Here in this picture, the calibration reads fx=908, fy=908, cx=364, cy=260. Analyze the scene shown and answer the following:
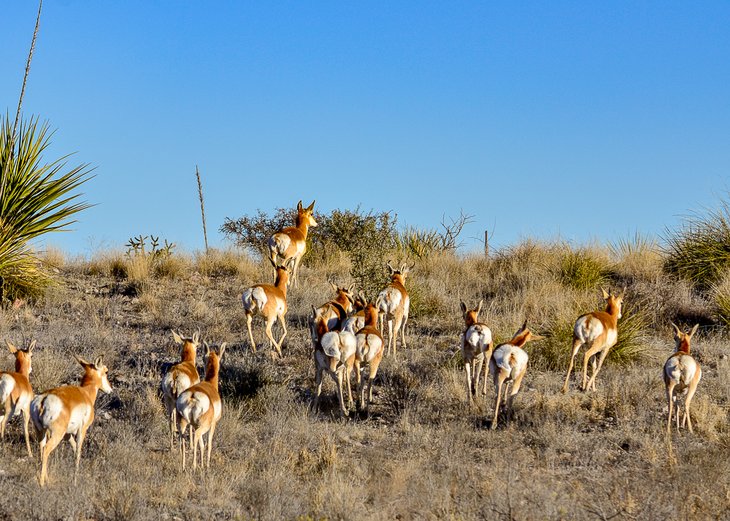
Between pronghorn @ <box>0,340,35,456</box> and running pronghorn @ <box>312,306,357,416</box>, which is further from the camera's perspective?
running pronghorn @ <box>312,306,357,416</box>

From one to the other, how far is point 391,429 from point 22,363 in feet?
15.5

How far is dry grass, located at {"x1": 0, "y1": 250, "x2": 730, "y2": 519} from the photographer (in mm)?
8586

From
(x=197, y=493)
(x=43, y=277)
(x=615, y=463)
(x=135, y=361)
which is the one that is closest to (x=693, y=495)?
(x=615, y=463)

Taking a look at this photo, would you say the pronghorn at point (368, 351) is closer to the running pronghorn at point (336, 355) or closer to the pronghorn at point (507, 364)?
the running pronghorn at point (336, 355)

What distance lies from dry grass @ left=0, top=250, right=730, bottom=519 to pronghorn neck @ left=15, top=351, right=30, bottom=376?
811 millimetres

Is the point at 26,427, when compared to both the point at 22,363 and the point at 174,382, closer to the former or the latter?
the point at 22,363

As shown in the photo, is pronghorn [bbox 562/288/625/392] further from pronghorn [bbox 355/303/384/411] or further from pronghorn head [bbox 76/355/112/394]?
pronghorn head [bbox 76/355/112/394]

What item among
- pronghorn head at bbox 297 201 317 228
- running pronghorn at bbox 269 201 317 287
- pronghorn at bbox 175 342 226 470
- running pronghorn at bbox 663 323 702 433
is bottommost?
pronghorn at bbox 175 342 226 470

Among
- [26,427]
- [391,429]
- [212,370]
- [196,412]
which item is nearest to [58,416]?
[196,412]

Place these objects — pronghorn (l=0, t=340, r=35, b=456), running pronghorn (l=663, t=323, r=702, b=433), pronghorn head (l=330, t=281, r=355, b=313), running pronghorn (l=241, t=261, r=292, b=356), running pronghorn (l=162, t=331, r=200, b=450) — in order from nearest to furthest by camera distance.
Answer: pronghorn (l=0, t=340, r=35, b=456) < running pronghorn (l=162, t=331, r=200, b=450) < running pronghorn (l=663, t=323, r=702, b=433) < running pronghorn (l=241, t=261, r=292, b=356) < pronghorn head (l=330, t=281, r=355, b=313)

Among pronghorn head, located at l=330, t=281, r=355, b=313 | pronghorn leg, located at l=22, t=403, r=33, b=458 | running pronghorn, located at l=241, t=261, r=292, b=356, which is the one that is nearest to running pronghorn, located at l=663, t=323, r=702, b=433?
pronghorn head, located at l=330, t=281, r=355, b=313

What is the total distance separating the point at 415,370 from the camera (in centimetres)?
1438

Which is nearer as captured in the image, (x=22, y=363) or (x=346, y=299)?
(x=22, y=363)

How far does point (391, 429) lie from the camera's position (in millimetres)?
11961
